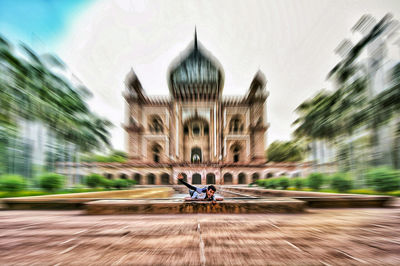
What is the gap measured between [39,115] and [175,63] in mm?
17777

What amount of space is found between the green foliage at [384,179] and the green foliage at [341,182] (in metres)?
0.77

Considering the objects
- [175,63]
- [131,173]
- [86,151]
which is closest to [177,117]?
[175,63]

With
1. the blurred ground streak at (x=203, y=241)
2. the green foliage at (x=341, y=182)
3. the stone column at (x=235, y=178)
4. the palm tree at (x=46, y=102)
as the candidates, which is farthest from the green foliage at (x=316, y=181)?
the stone column at (x=235, y=178)

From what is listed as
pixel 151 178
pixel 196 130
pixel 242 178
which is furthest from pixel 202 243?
pixel 196 130

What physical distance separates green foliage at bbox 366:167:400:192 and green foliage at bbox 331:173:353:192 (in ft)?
2.52

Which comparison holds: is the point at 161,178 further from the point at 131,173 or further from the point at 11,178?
the point at 11,178

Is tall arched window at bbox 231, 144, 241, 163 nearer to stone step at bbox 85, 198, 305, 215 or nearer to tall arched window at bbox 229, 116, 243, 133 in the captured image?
tall arched window at bbox 229, 116, 243, 133

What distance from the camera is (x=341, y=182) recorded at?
28.7ft

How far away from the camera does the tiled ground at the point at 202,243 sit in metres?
1.62

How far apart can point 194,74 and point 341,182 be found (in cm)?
1742

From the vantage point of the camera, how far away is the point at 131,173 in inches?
952

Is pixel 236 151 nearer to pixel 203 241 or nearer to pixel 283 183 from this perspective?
pixel 283 183

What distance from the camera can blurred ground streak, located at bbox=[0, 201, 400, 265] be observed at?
63.7 inches

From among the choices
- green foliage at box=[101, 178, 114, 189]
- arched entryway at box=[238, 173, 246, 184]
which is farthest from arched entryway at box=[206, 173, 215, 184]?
green foliage at box=[101, 178, 114, 189]
